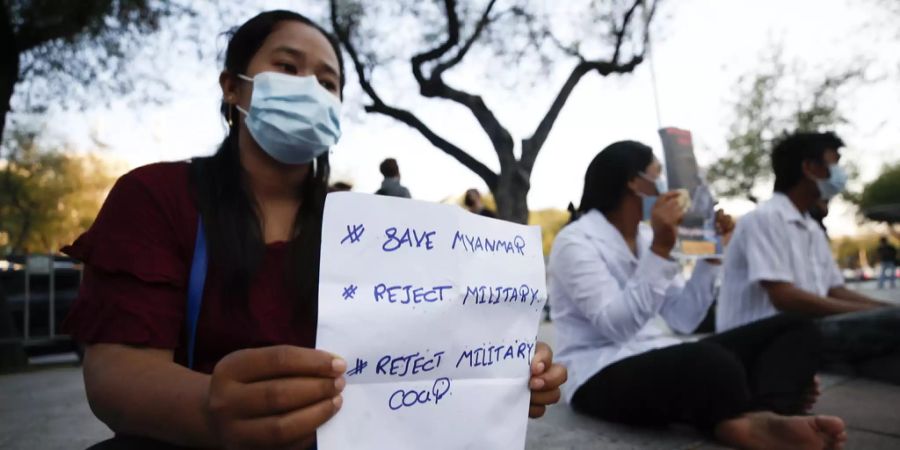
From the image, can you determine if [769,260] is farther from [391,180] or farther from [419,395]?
[391,180]

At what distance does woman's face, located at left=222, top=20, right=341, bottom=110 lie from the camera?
131cm

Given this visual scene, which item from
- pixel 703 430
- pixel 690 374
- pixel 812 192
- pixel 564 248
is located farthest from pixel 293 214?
pixel 812 192

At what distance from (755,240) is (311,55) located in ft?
7.64

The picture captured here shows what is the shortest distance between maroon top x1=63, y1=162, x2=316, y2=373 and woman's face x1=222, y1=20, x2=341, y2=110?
0.33m

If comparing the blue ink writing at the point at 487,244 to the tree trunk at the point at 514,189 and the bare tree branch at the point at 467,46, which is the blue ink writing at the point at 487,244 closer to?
the tree trunk at the point at 514,189

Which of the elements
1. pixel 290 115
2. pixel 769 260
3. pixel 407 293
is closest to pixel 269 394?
pixel 407 293

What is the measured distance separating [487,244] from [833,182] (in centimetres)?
287

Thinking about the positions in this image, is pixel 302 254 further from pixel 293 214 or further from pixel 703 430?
pixel 703 430

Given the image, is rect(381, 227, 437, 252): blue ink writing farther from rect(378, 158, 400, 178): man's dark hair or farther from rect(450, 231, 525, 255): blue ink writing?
rect(378, 158, 400, 178): man's dark hair

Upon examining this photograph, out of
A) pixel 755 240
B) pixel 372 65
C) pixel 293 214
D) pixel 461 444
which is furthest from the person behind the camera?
pixel 372 65

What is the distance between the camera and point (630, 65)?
10625 millimetres

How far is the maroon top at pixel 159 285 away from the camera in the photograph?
931mm

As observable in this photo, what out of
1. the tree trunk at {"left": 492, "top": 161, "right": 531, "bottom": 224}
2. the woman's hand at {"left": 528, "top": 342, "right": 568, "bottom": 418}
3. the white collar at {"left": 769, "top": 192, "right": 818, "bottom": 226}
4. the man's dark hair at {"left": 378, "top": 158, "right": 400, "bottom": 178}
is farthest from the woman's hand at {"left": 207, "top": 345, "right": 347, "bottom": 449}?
the tree trunk at {"left": 492, "top": 161, "right": 531, "bottom": 224}

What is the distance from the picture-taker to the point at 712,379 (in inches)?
73.5
